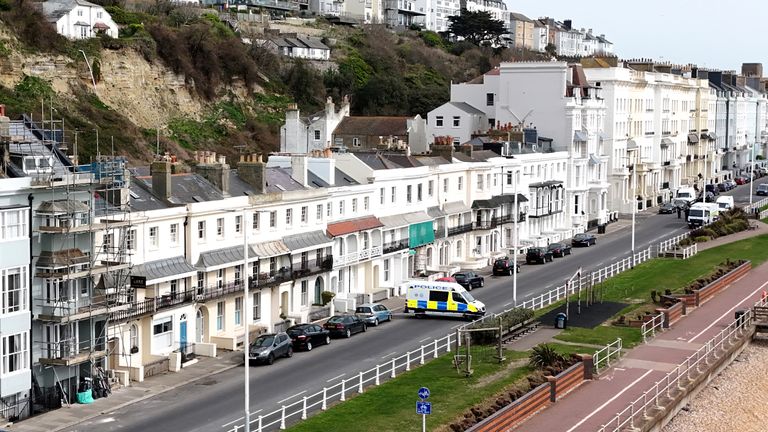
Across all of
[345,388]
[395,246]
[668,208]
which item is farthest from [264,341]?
[668,208]

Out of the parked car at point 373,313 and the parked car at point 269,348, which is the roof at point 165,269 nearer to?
the parked car at point 269,348

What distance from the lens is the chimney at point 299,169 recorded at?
57344mm

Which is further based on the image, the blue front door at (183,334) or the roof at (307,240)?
the roof at (307,240)

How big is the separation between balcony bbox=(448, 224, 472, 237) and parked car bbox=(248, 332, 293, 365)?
989 inches

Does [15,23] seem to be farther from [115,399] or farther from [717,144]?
[717,144]

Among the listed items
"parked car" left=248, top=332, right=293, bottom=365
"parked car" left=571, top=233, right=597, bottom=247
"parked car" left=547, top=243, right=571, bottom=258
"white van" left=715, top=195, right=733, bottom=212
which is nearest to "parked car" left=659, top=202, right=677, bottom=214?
"white van" left=715, top=195, right=733, bottom=212

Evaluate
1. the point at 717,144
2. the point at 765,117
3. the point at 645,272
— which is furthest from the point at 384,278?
the point at 765,117

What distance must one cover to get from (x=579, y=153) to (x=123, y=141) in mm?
35497

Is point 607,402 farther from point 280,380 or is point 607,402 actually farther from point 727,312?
point 727,312

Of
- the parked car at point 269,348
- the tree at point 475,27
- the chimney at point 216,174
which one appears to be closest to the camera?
the parked car at point 269,348

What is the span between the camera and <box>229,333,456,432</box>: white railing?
36062 millimetres

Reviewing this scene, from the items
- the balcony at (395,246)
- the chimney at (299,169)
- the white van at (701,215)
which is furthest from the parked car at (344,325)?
the white van at (701,215)

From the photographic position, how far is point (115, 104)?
9256cm

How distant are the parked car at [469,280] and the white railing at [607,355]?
1787 cm
